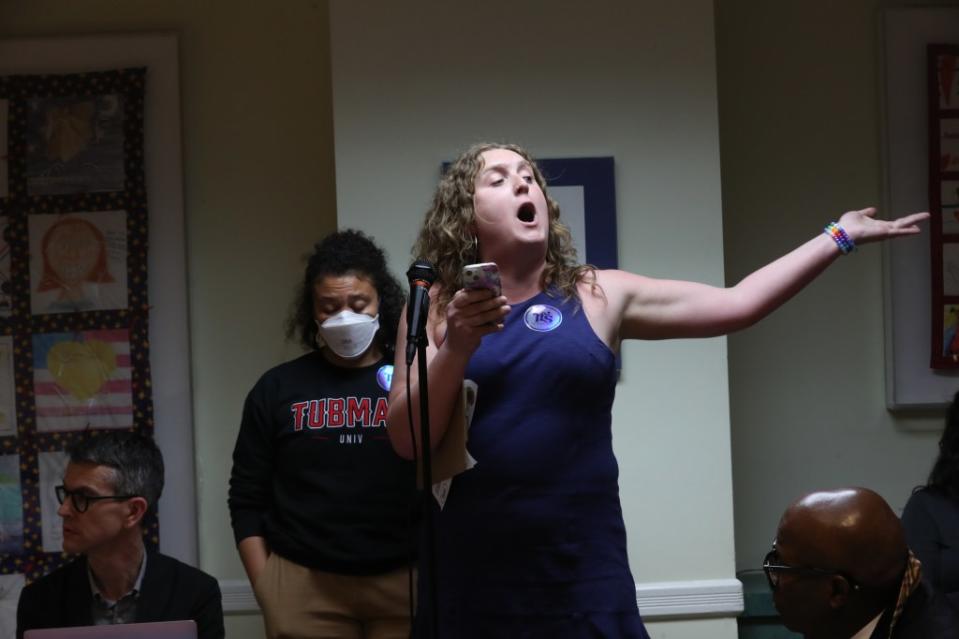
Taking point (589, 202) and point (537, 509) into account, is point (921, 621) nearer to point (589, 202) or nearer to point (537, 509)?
point (537, 509)

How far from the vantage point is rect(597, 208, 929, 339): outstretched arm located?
6.37ft

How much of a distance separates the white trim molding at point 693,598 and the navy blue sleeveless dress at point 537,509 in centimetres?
136

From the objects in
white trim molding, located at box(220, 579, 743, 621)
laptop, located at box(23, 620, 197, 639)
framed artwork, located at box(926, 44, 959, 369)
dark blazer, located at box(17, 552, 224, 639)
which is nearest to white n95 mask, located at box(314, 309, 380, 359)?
dark blazer, located at box(17, 552, 224, 639)

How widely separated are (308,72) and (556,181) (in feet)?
3.35

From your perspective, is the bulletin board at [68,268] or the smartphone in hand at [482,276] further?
the bulletin board at [68,268]

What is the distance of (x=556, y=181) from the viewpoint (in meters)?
3.14

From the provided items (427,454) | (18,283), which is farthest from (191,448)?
(427,454)

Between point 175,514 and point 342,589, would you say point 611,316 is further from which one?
point 175,514

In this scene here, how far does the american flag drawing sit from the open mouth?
1979 millimetres

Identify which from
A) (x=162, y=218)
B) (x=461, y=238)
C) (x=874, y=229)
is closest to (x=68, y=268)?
(x=162, y=218)

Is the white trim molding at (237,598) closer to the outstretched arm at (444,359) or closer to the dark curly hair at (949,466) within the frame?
the outstretched arm at (444,359)

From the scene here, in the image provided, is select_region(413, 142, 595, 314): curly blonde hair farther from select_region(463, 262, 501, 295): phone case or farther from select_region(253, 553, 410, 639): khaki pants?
select_region(253, 553, 410, 639): khaki pants

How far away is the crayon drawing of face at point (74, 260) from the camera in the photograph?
358 centimetres

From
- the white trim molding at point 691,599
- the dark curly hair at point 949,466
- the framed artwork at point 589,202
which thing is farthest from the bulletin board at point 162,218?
the dark curly hair at point 949,466
